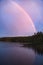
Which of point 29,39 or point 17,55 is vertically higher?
point 29,39

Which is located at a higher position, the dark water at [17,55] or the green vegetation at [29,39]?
the green vegetation at [29,39]

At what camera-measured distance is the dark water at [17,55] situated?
2.22 m

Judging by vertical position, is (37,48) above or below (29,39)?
below

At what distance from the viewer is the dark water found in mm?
2222

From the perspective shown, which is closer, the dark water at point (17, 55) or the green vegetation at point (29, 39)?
the dark water at point (17, 55)

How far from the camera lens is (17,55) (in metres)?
2.28

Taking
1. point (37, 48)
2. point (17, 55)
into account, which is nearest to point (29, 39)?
point (37, 48)

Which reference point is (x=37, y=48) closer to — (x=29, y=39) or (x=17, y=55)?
(x=29, y=39)

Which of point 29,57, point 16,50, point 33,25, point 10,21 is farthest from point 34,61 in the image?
point 10,21

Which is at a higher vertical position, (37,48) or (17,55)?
(37,48)

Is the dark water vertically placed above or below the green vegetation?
below

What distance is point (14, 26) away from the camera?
238 cm

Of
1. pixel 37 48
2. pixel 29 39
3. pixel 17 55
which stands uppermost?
pixel 29 39

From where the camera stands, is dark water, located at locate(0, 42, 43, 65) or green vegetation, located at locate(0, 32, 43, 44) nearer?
dark water, located at locate(0, 42, 43, 65)
